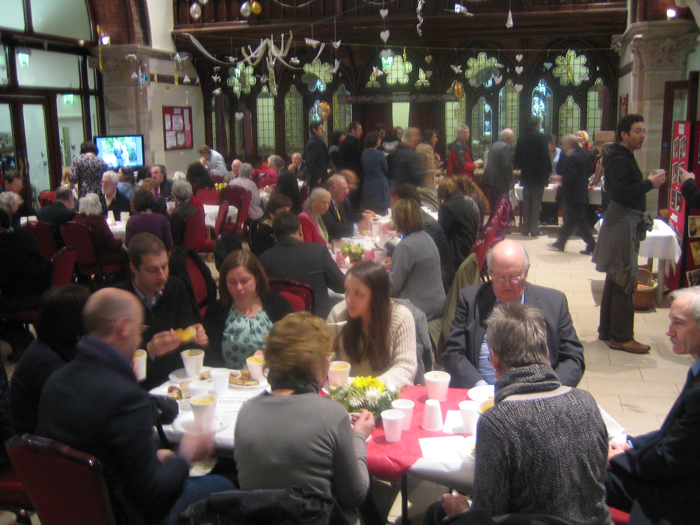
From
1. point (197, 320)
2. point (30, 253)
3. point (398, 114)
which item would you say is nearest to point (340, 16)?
point (398, 114)

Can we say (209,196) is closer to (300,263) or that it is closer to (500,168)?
(500,168)

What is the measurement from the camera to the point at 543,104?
1268cm

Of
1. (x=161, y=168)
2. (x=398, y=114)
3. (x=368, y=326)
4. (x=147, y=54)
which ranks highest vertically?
(x=147, y=54)

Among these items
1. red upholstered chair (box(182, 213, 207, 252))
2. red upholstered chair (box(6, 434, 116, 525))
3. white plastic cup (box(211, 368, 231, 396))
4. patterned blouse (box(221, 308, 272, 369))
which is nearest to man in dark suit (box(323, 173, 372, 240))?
red upholstered chair (box(182, 213, 207, 252))

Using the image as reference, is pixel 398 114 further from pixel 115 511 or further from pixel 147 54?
pixel 115 511

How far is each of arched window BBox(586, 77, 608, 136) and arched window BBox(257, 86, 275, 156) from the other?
638 centimetres

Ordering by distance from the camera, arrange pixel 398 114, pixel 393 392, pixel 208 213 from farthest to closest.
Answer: pixel 398 114, pixel 208 213, pixel 393 392

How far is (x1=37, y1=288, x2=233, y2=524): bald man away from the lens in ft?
6.53

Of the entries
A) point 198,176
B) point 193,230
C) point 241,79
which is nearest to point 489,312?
point 193,230

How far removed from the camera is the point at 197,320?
375 cm

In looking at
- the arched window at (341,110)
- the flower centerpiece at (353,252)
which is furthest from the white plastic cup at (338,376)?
the arched window at (341,110)

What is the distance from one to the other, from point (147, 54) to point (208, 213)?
5134mm

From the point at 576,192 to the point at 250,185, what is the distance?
453 cm

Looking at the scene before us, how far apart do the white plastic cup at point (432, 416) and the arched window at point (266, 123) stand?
12248 millimetres
